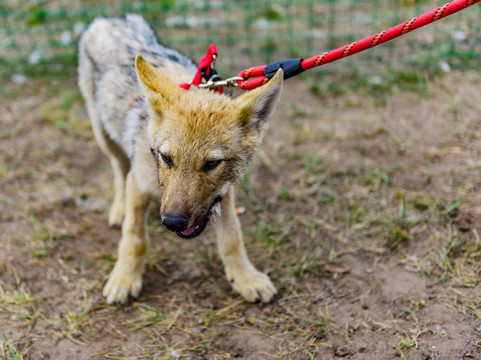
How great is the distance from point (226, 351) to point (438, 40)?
5.34m

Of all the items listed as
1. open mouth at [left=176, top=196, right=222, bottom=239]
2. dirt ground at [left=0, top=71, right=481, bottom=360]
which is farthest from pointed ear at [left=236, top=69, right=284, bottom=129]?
dirt ground at [left=0, top=71, right=481, bottom=360]

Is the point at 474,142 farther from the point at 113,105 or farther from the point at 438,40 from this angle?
the point at 113,105

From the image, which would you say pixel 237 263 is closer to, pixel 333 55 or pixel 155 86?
pixel 155 86

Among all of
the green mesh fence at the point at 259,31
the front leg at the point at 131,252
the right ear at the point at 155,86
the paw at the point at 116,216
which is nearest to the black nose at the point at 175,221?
the right ear at the point at 155,86

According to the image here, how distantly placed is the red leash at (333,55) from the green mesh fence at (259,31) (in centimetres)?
335

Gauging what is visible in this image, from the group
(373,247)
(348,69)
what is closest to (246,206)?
(373,247)

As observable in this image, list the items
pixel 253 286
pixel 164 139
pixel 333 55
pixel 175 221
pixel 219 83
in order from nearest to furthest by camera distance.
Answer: pixel 175 221 → pixel 164 139 → pixel 333 55 → pixel 219 83 → pixel 253 286

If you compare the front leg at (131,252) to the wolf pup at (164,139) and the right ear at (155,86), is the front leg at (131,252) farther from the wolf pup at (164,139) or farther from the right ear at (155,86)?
the right ear at (155,86)

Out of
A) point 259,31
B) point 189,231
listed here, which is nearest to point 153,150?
point 189,231

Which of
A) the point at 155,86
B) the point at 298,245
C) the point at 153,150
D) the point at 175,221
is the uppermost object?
the point at 155,86

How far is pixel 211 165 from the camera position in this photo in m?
2.99

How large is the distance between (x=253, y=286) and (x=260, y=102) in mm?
1433

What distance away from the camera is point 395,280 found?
3.69m

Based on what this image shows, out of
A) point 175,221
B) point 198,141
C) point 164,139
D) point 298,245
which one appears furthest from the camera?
point 298,245
